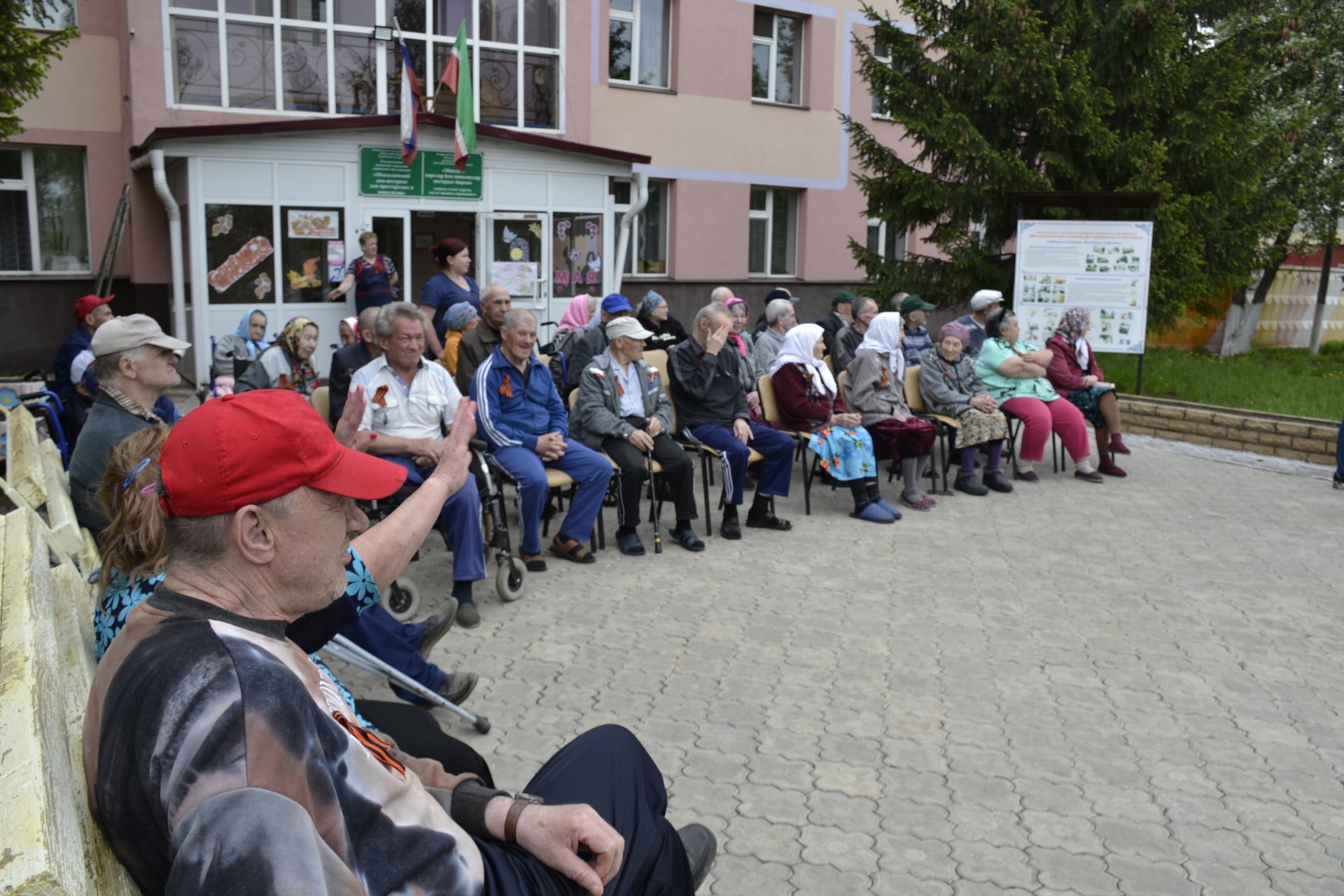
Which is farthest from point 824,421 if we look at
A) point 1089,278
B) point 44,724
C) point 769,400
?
point 44,724

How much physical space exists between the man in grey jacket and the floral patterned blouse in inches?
174

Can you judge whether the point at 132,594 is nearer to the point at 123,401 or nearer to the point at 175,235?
the point at 123,401

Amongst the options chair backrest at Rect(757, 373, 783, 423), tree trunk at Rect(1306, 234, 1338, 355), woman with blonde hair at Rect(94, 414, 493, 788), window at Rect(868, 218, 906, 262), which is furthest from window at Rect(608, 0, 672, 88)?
woman with blonde hair at Rect(94, 414, 493, 788)

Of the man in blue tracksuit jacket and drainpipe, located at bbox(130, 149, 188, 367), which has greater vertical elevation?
drainpipe, located at bbox(130, 149, 188, 367)

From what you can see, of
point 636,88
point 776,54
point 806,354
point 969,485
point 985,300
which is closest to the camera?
point 806,354

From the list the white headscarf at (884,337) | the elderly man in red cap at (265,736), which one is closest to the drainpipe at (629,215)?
the white headscarf at (884,337)

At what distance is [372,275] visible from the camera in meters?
13.2

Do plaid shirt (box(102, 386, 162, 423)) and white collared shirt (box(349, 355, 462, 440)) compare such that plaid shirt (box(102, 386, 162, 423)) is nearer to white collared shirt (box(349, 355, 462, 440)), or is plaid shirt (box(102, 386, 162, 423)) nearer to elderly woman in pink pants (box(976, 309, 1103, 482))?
white collared shirt (box(349, 355, 462, 440))

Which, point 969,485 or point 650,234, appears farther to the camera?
point 650,234

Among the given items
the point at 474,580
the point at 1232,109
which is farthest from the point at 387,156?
the point at 1232,109

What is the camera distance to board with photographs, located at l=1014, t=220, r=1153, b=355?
12.1m

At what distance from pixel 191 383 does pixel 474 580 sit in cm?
1083

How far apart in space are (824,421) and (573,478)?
96.7 inches

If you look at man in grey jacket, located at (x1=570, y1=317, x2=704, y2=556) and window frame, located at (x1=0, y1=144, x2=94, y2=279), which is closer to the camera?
man in grey jacket, located at (x1=570, y1=317, x2=704, y2=556)
